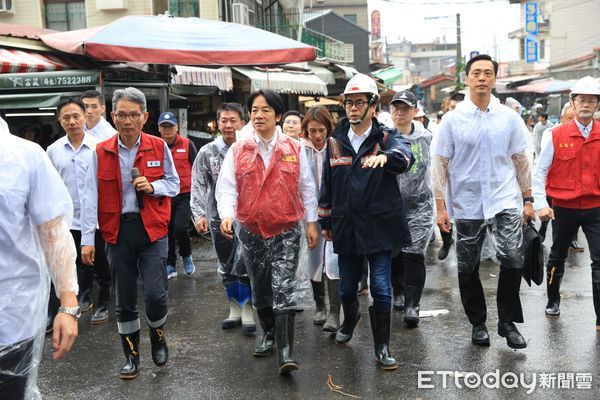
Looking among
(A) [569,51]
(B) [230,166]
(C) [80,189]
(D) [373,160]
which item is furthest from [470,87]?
(A) [569,51]

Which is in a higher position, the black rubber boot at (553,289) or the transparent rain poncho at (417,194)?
the transparent rain poncho at (417,194)

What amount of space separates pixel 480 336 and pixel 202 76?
7.25 meters

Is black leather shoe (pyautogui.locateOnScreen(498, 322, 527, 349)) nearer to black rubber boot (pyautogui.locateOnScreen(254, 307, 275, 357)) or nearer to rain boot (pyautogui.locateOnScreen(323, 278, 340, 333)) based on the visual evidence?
rain boot (pyautogui.locateOnScreen(323, 278, 340, 333))

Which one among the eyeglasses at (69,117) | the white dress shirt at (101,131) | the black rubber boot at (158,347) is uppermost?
the eyeglasses at (69,117)

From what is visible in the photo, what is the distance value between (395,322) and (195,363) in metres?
1.89

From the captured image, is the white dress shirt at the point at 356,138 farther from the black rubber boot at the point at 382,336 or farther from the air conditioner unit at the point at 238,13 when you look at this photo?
the air conditioner unit at the point at 238,13

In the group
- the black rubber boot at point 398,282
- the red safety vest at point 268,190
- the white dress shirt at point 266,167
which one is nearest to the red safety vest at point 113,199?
the white dress shirt at point 266,167

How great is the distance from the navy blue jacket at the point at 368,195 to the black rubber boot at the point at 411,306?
126cm

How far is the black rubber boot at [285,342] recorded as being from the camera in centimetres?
491

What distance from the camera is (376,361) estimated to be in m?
5.25

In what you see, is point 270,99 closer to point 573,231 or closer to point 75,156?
point 75,156

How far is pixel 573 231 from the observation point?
6.02 meters

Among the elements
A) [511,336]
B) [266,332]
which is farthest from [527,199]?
[266,332]

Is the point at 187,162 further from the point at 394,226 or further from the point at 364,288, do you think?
the point at 394,226
